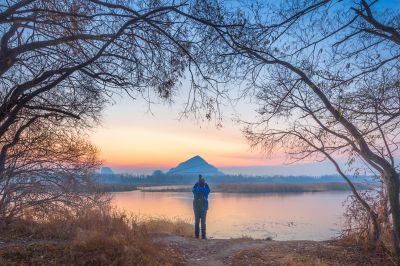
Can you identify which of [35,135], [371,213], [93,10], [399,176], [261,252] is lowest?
[261,252]

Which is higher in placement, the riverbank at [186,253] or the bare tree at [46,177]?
the bare tree at [46,177]

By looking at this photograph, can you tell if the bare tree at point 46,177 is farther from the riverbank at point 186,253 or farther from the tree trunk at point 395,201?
the tree trunk at point 395,201

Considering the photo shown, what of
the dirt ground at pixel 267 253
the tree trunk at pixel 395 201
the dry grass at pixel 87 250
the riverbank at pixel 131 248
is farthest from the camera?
the tree trunk at pixel 395 201

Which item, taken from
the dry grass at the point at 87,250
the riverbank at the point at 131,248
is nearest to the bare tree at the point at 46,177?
the riverbank at the point at 131,248

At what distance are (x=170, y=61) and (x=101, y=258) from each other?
3.86 metres

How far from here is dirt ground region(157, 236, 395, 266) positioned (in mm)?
9430

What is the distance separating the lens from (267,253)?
1016 centimetres

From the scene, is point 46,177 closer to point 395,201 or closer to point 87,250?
point 87,250

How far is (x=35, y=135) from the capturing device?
44.1 ft

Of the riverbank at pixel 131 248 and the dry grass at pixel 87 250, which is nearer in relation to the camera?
the dry grass at pixel 87 250

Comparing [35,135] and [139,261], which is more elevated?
[35,135]

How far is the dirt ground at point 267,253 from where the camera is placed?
9.43 metres

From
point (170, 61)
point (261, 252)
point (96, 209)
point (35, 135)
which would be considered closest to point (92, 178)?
point (96, 209)

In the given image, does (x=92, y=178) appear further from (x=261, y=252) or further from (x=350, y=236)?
(x=350, y=236)
